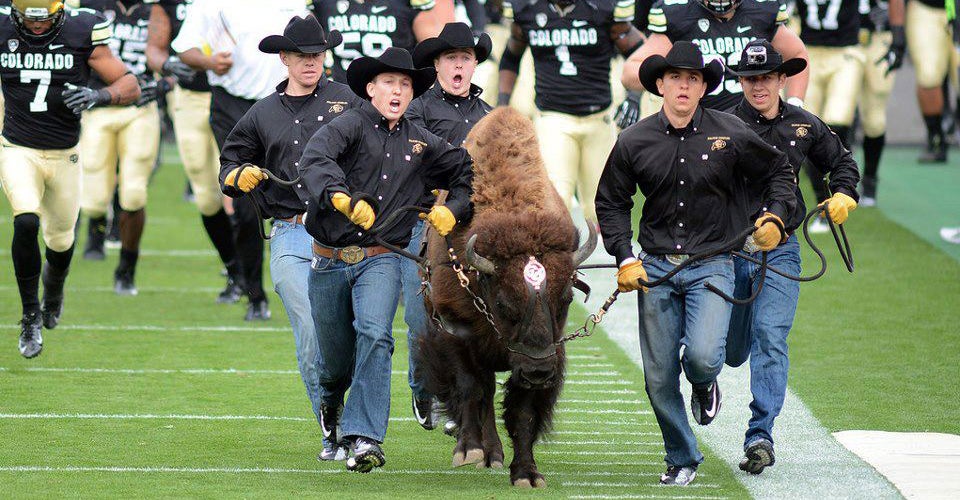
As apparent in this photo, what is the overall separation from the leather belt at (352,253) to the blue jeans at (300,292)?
44 centimetres

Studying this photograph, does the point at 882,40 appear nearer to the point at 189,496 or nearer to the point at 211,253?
the point at 211,253

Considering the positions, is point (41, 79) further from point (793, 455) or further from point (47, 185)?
point (793, 455)

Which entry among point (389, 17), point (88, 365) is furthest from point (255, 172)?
point (389, 17)

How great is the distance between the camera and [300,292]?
8109 millimetres

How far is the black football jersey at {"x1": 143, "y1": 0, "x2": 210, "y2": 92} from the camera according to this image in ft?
42.8

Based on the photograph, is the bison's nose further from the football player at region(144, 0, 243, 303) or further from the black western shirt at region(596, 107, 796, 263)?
the football player at region(144, 0, 243, 303)

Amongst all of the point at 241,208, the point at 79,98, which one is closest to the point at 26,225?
the point at 79,98

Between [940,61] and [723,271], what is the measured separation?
11.3 metres

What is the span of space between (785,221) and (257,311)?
6016mm

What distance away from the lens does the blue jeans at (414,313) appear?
8.34m

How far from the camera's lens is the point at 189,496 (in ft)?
22.8

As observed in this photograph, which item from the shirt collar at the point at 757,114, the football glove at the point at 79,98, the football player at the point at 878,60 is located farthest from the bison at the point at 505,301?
the football player at the point at 878,60

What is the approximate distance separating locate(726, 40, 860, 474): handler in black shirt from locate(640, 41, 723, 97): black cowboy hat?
56cm

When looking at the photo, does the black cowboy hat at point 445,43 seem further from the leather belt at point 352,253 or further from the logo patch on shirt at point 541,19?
the logo patch on shirt at point 541,19
